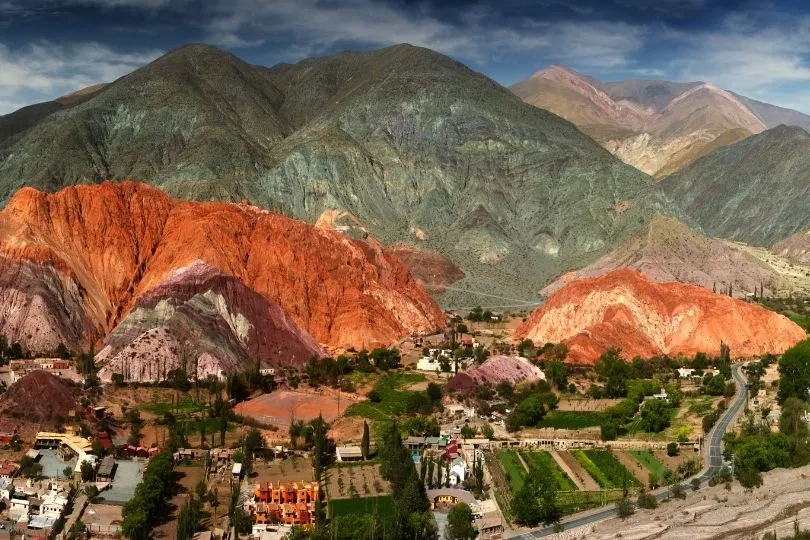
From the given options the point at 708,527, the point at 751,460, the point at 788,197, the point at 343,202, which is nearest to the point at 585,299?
the point at 751,460

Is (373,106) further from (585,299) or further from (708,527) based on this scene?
(708,527)

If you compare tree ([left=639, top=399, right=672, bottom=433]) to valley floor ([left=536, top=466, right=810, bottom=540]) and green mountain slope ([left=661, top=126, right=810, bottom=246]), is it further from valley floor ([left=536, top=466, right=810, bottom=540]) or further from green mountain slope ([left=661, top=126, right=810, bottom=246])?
green mountain slope ([left=661, top=126, right=810, bottom=246])

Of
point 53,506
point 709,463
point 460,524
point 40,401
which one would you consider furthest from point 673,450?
point 40,401

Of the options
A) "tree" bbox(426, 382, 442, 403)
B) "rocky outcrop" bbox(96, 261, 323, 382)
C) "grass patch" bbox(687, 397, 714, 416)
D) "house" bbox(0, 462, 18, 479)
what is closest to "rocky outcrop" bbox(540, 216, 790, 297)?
"rocky outcrop" bbox(96, 261, 323, 382)

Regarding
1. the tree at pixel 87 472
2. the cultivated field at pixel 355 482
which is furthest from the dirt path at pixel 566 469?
the tree at pixel 87 472

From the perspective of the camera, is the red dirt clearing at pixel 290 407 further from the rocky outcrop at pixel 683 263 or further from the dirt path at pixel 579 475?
the rocky outcrop at pixel 683 263

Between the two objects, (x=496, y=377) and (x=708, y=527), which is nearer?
(x=708, y=527)
